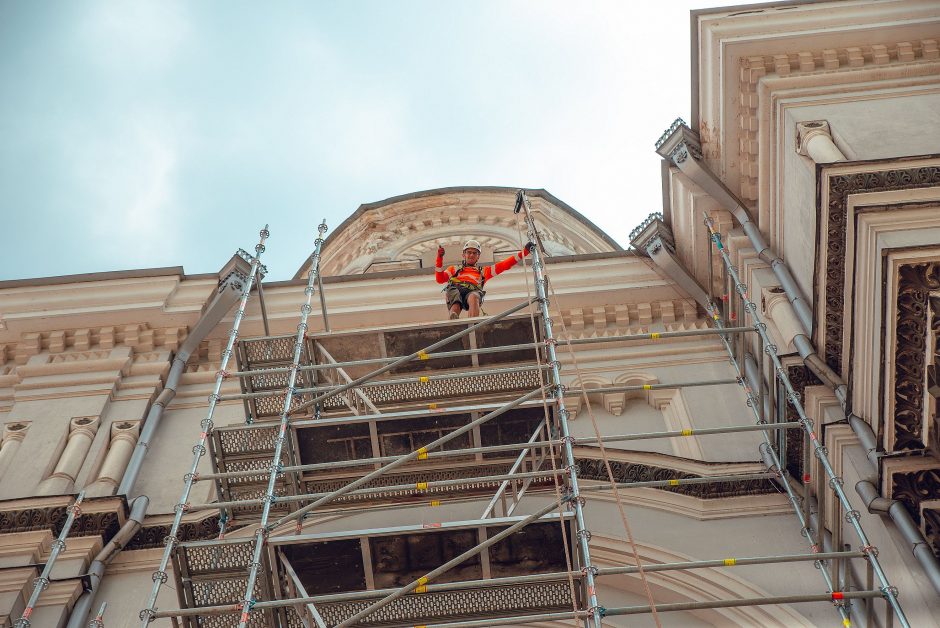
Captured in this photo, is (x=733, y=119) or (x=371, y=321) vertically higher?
(x=733, y=119)

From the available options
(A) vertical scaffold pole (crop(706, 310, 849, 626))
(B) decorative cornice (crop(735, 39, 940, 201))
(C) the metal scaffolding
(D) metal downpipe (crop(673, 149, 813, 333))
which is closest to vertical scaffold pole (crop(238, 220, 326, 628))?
(C) the metal scaffolding

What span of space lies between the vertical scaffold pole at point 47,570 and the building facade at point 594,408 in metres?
0.24

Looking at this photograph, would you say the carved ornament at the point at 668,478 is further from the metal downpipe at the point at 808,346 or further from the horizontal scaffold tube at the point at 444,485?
the metal downpipe at the point at 808,346

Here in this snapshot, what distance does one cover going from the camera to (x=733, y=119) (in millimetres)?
13938

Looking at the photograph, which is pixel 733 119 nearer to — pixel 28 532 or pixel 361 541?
pixel 361 541

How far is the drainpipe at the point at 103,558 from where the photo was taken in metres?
10.9

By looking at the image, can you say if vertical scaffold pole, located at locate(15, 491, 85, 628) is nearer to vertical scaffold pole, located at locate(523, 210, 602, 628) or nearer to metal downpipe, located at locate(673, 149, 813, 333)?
vertical scaffold pole, located at locate(523, 210, 602, 628)

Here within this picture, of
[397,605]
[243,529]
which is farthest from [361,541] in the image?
[243,529]

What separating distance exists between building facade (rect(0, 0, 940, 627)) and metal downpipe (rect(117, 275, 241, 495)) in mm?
45

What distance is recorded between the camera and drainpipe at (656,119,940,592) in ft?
29.9

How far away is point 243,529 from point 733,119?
7.05 m

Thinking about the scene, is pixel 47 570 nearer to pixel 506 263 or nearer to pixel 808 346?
pixel 506 263

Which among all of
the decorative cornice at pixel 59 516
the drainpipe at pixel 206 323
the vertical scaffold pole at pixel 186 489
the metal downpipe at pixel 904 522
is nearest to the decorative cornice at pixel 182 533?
the decorative cornice at pixel 59 516

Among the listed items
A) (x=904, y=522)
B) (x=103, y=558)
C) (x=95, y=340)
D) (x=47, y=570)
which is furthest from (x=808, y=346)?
(x=95, y=340)
